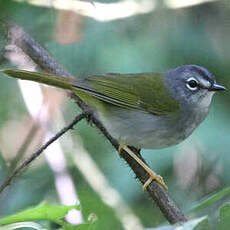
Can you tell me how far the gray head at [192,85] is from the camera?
3557 mm

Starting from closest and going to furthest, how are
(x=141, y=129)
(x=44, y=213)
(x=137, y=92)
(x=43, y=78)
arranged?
(x=44, y=213) → (x=43, y=78) → (x=141, y=129) → (x=137, y=92)

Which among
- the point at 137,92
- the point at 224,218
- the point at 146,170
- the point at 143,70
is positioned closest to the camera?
the point at 224,218

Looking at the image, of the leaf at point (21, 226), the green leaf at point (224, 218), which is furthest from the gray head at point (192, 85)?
the green leaf at point (224, 218)

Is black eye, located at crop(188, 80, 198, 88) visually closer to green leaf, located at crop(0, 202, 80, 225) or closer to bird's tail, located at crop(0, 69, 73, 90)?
bird's tail, located at crop(0, 69, 73, 90)

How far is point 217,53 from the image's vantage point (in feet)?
15.4

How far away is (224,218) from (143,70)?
320 cm

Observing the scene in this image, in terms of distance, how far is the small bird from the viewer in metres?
3.54

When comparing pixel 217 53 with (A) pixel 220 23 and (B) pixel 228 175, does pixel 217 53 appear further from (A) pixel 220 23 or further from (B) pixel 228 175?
(B) pixel 228 175

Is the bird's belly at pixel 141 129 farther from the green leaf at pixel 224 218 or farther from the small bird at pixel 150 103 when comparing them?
the green leaf at pixel 224 218

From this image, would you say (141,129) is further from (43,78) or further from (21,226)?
(21,226)

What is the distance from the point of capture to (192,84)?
3.74 metres

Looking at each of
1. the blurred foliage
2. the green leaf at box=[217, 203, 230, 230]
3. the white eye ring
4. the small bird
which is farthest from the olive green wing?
the green leaf at box=[217, 203, 230, 230]

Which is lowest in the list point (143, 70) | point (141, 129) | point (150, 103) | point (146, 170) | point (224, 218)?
point (224, 218)

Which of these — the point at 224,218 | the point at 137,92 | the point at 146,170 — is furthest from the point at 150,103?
the point at 224,218
